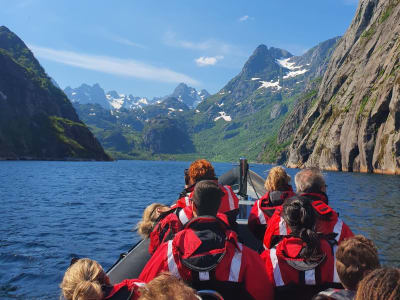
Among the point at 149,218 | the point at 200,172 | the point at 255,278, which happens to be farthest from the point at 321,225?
the point at 149,218

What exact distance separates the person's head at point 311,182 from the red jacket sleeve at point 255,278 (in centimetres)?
187

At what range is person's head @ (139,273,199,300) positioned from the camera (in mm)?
2459

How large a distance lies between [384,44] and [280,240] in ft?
350

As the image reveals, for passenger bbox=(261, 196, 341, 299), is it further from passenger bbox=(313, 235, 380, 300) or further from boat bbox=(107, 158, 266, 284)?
boat bbox=(107, 158, 266, 284)

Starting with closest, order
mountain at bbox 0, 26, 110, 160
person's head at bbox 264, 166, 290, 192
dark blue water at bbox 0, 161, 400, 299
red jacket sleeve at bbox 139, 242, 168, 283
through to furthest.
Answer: red jacket sleeve at bbox 139, 242, 168, 283
person's head at bbox 264, 166, 290, 192
dark blue water at bbox 0, 161, 400, 299
mountain at bbox 0, 26, 110, 160

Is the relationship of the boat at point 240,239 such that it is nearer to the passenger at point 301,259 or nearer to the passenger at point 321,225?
the passenger at point 321,225

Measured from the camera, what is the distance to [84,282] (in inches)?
139

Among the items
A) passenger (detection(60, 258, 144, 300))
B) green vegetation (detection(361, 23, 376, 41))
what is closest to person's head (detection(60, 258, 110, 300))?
passenger (detection(60, 258, 144, 300))

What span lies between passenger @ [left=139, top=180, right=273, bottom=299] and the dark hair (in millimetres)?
704

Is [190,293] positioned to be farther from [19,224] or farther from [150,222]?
[19,224]

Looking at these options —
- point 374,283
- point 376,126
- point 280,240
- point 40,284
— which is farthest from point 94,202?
point 376,126

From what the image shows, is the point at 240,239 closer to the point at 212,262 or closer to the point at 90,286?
the point at 212,262

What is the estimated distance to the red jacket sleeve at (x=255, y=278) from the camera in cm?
438

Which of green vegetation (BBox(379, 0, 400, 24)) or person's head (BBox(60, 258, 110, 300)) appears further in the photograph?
green vegetation (BBox(379, 0, 400, 24))
